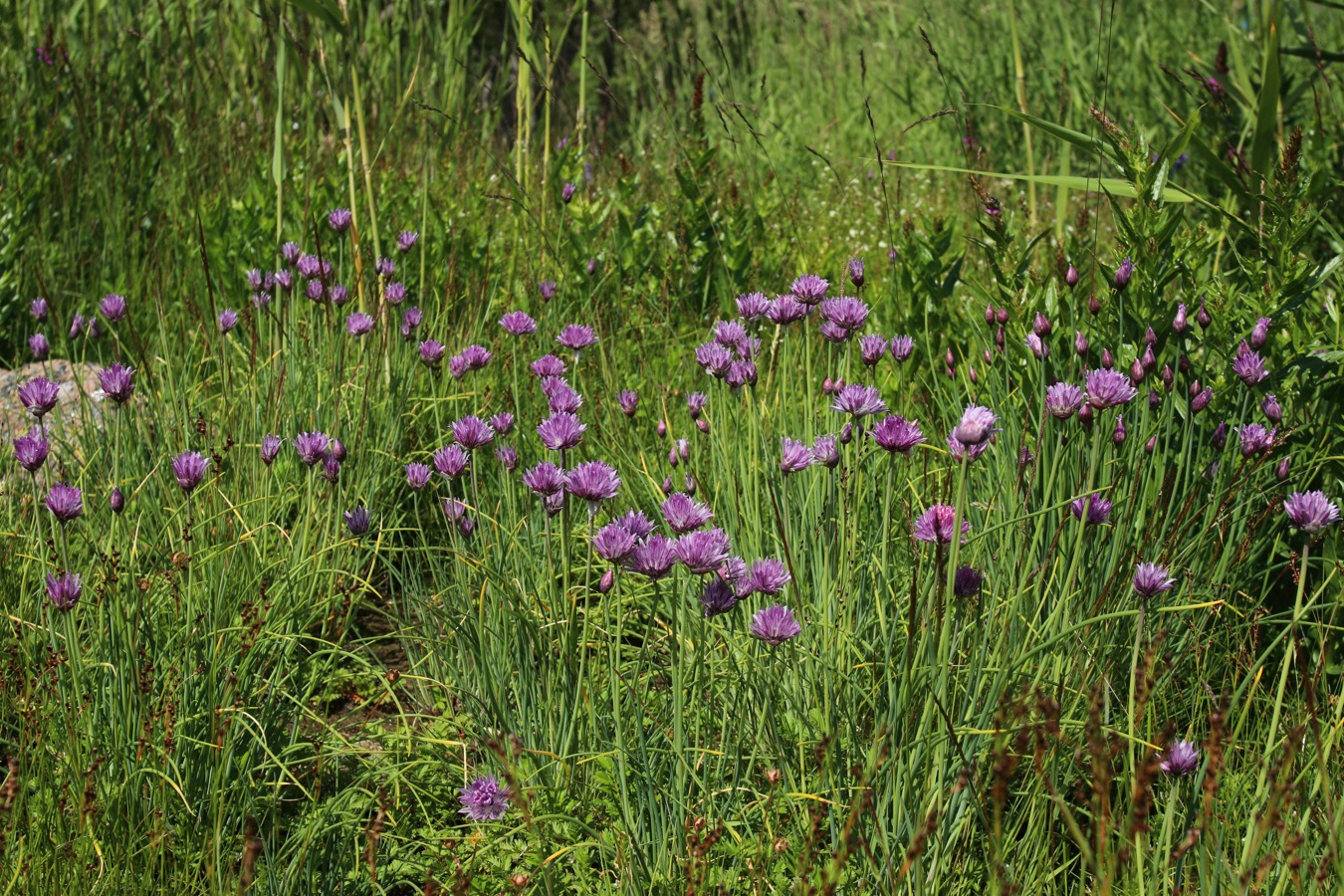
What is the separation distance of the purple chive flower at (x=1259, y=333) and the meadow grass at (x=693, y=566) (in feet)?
0.19

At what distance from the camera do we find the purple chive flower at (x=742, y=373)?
7.07ft

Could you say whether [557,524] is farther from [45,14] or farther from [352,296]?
[45,14]

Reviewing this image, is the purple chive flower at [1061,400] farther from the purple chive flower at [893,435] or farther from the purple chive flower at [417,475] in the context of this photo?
the purple chive flower at [417,475]

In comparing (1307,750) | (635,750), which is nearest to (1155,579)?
(1307,750)

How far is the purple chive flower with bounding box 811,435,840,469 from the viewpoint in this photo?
1.84m

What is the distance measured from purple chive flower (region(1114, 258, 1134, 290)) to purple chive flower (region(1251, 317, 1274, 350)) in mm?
248

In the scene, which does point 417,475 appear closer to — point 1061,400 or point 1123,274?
point 1061,400

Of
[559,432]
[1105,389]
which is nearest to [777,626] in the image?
[559,432]

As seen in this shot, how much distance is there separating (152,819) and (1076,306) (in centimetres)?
211

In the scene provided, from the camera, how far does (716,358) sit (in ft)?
7.11

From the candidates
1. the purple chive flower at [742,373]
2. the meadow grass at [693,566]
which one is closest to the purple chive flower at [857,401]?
the meadow grass at [693,566]

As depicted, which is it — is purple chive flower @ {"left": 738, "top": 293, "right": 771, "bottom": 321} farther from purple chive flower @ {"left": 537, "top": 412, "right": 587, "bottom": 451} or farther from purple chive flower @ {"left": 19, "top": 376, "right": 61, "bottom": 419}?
purple chive flower @ {"left": 19, "top": 376, "right": 61, "bottom": 419}

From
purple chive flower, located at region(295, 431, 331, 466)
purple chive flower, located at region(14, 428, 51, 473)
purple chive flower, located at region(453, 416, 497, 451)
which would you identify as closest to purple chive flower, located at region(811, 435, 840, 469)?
purple chive flower, located at region(453, 416, 497, 451)

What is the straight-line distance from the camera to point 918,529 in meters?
1.66
